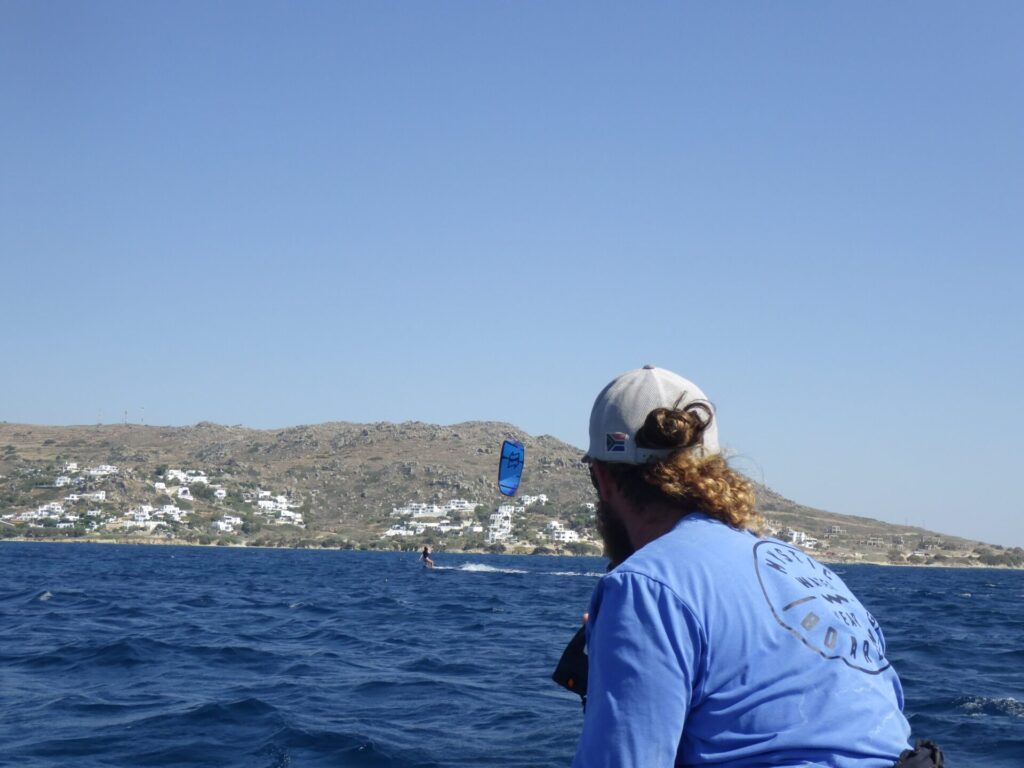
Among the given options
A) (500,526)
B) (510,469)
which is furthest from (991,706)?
(500,526)

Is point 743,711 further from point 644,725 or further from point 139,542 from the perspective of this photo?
point 139,542

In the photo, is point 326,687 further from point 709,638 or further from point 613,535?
point 709,638

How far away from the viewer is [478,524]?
166125 millimetres

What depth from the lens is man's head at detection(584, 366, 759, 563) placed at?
248 cm

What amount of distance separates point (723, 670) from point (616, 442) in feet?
2.10

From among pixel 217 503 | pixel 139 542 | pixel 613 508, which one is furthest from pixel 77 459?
pixel 613 508

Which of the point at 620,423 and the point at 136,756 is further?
the point at 136,756

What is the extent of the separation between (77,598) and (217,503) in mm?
144760

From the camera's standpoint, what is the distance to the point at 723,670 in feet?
6.90

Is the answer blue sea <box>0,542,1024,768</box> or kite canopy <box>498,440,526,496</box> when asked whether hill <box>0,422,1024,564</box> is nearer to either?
blue sea <box>0,542,1024,768</box>

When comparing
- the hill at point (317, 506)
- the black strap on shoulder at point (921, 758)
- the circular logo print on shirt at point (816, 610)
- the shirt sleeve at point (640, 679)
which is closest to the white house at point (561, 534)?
the hill at point (317, 506)

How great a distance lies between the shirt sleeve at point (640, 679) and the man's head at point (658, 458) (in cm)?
46

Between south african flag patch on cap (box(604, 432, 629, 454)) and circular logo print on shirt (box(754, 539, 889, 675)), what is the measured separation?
400 millimetres

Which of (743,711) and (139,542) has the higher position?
(743,711)
